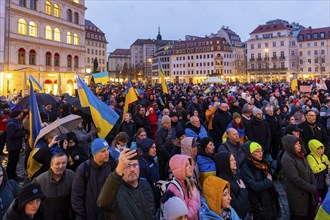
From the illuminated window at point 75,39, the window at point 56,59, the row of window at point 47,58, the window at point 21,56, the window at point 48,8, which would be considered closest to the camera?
the window at point 21,56

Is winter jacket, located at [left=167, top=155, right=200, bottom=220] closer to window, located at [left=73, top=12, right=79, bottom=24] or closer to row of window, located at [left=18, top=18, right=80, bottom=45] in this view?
row of window, located at [left=18, top=18, right=80, bottom=45]

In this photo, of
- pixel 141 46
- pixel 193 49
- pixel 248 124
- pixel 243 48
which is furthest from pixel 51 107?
pixel 141 46

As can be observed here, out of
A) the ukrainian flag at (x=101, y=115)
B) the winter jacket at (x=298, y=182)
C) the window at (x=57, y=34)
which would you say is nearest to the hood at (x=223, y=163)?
the winter jacket at (x=298, y=182)

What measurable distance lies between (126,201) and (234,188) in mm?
1790

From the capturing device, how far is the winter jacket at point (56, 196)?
4746 mm

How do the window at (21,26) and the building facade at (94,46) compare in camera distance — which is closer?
the window at (21,26)

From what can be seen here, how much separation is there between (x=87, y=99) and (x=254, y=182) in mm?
4905

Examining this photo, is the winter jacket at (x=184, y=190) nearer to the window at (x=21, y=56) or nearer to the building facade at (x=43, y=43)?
the building facade at (x=43, y=43)

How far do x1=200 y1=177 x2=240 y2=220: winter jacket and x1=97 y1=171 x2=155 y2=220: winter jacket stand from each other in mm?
715

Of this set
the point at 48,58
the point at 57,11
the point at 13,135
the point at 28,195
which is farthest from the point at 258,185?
the point at 57,11

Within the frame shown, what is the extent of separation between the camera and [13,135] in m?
9.00

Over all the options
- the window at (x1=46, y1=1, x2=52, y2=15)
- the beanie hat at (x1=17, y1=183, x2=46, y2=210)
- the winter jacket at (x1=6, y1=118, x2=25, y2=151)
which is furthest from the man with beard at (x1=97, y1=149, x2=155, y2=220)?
the window at (x1=46, y1=1, x2=52, y2=15)

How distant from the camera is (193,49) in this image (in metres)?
114

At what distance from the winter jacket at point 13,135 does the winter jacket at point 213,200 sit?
673 centimetres
